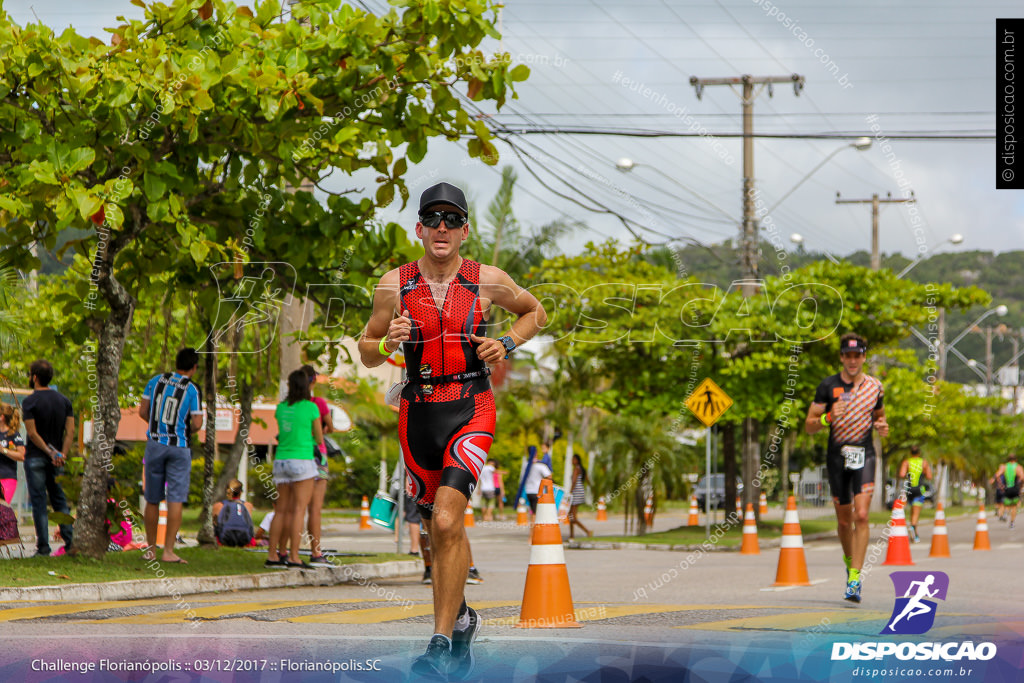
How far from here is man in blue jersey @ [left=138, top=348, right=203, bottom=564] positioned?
10414 millimetres

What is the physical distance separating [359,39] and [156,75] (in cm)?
153

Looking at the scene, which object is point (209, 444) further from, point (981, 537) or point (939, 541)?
point (981, 537)

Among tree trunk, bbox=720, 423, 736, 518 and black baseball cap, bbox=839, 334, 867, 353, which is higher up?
black baseball cap, bbox=839, 334, 867, 353

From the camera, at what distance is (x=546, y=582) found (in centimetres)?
681

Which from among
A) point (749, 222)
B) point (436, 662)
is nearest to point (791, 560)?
point (436, 662)

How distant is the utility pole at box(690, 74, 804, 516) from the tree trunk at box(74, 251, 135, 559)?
1535cm

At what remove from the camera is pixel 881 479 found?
1804 inches

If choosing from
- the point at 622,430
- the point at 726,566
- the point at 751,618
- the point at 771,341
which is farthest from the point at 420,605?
the point at 622,430

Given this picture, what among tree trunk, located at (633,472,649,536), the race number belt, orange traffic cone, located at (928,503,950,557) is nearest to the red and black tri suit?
the race number belt

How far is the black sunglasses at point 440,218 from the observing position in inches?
209

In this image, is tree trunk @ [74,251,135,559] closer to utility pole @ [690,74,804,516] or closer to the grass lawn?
the grass lawn

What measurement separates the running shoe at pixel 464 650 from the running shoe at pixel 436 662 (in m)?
0.05

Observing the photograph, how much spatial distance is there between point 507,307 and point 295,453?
5.98m

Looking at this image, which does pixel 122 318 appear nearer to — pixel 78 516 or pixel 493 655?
pixel 78 516
